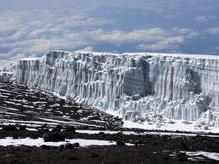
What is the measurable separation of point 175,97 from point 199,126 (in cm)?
1529

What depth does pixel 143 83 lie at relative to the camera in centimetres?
12488

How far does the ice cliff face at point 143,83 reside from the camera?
114 meters

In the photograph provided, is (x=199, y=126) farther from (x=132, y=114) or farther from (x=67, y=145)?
(x=67, y=145)

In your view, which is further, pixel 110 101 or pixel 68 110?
pixel 110 101

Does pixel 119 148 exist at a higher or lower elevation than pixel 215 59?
lower

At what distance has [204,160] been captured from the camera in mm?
37781

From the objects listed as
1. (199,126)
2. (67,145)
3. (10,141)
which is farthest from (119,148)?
(199,126)

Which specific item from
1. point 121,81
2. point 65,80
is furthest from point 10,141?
point 65,80

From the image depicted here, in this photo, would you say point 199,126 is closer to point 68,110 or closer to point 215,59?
point 215,59

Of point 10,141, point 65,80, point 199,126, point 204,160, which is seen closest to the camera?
point 204,160

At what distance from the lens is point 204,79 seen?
116188 millimetres

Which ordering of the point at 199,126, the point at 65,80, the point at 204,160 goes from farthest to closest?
the point at 65,80, the point at 199,126, the point at 204,160

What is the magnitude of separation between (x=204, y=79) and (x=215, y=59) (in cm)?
440

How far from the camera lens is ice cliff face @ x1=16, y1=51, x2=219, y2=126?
114m
